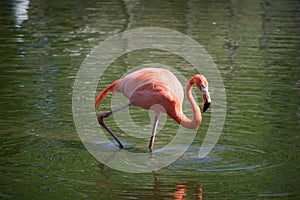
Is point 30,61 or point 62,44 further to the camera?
point 62,44

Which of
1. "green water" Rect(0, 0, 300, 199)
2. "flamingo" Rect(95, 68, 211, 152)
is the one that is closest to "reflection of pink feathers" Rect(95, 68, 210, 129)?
"flamingo" Rect(95, 68, 211, 152)

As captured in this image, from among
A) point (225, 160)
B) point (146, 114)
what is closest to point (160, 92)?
point (225, 160)

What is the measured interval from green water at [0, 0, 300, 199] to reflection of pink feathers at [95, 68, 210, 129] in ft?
1.48

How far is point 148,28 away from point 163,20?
1.45 meters

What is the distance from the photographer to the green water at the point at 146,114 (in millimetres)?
5836

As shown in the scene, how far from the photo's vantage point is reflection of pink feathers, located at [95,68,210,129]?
6.65m

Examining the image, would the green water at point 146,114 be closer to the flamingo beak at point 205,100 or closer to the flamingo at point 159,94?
the flamingo at point 159,94

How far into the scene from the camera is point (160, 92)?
22.0 feet

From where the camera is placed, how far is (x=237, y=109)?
8305 millimetres

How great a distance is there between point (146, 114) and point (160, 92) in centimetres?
160

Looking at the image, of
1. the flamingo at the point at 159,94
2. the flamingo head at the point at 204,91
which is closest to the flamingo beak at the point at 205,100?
the flamingo head at the point at 204,91

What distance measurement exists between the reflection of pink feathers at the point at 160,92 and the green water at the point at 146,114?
0.45 meters

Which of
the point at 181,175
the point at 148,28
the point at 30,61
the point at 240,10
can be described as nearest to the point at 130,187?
the point at 181,175

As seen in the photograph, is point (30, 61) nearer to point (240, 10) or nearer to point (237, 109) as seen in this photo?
point (237, 109)
